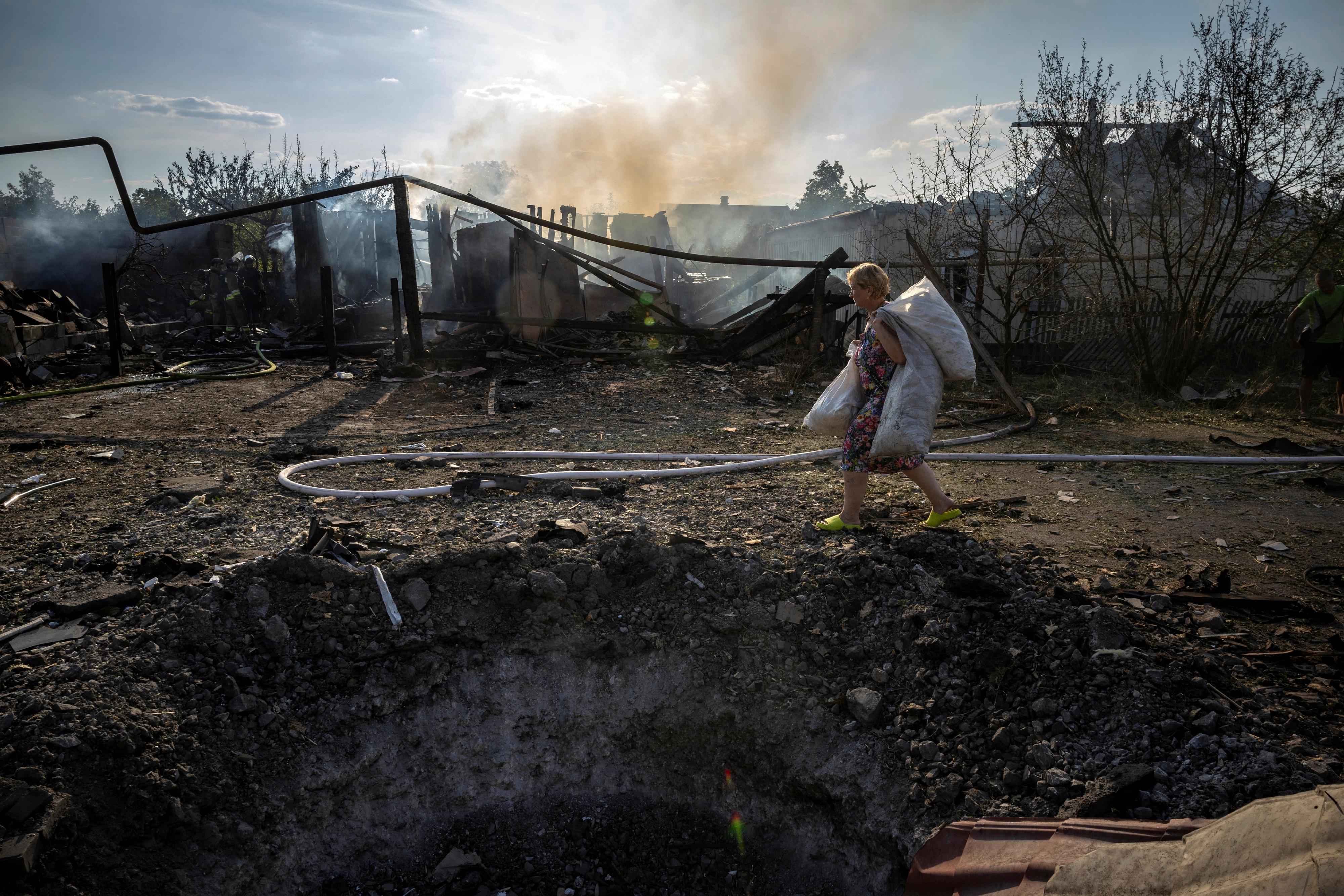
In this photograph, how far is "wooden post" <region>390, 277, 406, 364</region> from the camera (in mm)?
8656

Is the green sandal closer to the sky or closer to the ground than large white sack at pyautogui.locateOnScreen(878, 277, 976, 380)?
closer to the ground

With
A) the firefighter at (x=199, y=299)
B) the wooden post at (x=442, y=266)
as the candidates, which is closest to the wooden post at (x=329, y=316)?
the wooden post at (x=442, y=266)

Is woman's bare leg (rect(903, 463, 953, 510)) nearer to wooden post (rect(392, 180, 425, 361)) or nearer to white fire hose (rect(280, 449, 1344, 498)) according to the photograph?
white fire hose (rect(280, 449, 1344, 498))

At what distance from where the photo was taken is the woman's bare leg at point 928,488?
3.41 meters

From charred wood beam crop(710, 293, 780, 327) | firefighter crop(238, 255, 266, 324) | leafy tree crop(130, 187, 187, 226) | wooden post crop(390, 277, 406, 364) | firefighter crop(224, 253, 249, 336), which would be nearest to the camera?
wooden post crop(390, 277, 406, 364)

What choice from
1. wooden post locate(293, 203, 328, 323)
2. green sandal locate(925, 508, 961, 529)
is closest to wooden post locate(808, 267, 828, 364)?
green sandal locate(925, 508, 961, 529)

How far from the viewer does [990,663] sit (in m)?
2.45

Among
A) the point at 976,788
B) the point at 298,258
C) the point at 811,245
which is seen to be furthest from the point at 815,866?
the point at 811,245

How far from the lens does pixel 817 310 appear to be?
28.6 feet

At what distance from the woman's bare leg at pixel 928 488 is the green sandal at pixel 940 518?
13 millimetres

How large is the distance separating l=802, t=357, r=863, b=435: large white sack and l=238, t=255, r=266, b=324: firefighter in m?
14.5

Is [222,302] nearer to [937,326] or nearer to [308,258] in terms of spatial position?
[308,258]

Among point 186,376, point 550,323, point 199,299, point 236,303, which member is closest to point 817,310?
point 550,323

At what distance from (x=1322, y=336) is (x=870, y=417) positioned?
6.46 m
